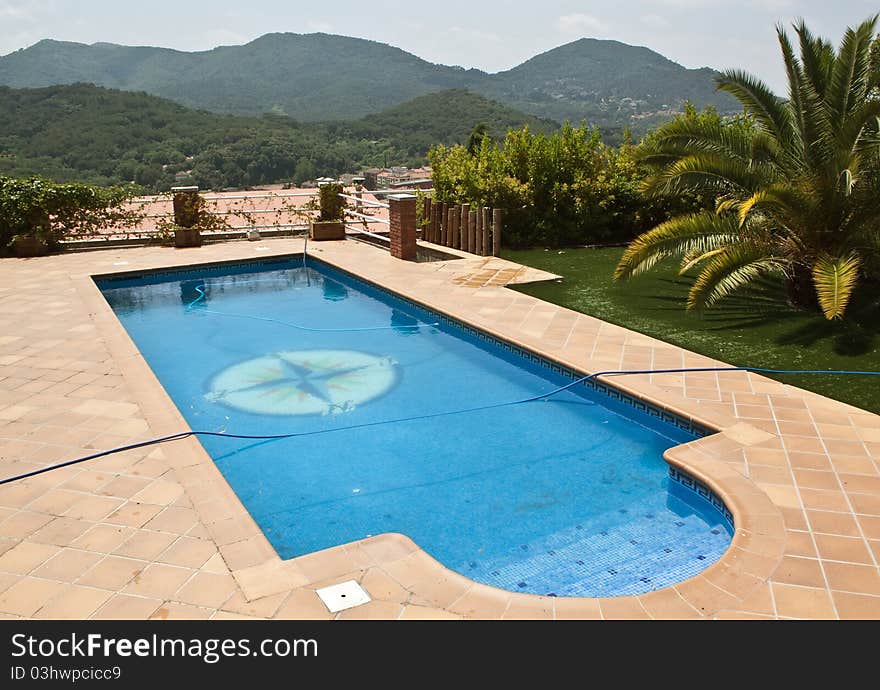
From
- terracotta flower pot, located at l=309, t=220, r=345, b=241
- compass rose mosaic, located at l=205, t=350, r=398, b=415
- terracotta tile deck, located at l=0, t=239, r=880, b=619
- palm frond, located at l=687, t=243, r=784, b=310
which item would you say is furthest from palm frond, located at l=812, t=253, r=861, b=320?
terracotta flower pot, located at l=309, t=220, r=345, b=241

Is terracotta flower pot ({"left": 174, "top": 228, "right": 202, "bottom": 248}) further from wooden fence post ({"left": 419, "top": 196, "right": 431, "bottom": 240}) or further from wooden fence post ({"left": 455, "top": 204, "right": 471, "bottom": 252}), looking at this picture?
wooden fence post ({"left": 455, "top": 204, "right": 471, "bottom": 252})

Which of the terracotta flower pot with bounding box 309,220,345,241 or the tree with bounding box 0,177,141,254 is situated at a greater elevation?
the tree with bounding box 0,177,141,254

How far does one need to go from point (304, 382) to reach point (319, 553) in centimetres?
368

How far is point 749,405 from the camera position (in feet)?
20.0

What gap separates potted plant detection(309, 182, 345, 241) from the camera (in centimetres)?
1480

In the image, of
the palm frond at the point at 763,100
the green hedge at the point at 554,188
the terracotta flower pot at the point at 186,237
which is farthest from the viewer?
the terracotta flower pot at the point at 186,237

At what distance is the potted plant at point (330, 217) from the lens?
48.6 feet

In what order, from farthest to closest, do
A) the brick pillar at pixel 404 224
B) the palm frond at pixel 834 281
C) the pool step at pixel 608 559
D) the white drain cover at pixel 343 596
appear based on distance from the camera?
the brick pillar at pixel 404 224 → the palm frond at pixel 834 281 → the pool step at pixel 608 559 → the white drain cover at pixel 343 596

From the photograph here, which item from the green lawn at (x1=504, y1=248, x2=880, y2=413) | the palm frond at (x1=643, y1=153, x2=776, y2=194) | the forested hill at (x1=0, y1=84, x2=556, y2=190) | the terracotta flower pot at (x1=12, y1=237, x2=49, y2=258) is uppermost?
the forested hill at (x1=0, y1=84, x2=556, y2=190)

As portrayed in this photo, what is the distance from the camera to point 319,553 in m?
4.15

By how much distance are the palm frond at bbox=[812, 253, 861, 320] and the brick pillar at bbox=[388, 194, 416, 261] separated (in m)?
6.64

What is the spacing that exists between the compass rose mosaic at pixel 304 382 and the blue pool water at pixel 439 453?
1.0 inches

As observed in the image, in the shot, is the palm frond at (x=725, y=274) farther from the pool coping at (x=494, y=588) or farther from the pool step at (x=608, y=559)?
the pool step at (x=608, y=559)

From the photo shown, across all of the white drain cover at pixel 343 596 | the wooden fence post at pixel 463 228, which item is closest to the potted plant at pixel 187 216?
the wooden fence post at pixel 463 228
